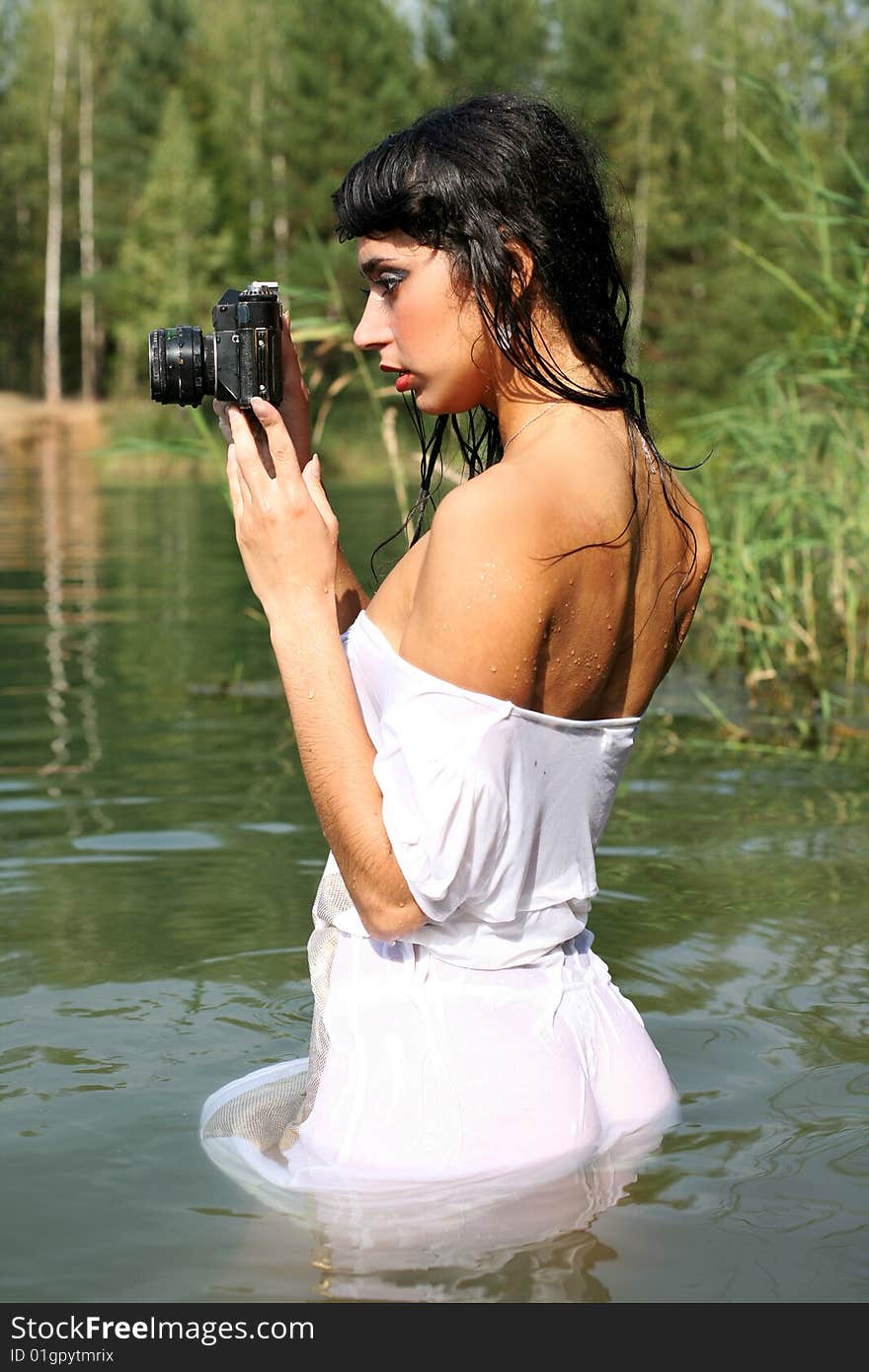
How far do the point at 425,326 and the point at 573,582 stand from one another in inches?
16.4

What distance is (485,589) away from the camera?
2146 millimetres

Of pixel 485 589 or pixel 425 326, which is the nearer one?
pixel 485 589

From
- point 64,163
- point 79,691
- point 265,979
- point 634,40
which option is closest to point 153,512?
point 79,691

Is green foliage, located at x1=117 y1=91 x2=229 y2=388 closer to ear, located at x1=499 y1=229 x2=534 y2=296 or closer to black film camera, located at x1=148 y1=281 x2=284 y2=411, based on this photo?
black film camera, located at x1=148 y1=281 x2=284 y2=411

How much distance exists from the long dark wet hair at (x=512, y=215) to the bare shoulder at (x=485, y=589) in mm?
154

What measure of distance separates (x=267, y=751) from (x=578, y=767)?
13.6 ft

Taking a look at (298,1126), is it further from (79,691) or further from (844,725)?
(79,691)

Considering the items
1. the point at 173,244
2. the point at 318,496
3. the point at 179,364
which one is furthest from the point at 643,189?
the point at 318,496

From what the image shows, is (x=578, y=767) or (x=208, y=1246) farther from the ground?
(x=578, y=767)

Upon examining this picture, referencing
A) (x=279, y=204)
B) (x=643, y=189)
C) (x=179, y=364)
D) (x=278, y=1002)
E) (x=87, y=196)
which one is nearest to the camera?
(x=179, y=364)

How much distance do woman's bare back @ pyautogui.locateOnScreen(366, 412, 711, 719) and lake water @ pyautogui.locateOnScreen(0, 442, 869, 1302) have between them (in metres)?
0.75

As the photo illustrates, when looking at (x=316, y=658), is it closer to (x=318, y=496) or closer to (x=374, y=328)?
(x=318, y=496)

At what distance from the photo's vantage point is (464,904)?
2.33 meters

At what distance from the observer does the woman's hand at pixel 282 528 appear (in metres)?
2.33
